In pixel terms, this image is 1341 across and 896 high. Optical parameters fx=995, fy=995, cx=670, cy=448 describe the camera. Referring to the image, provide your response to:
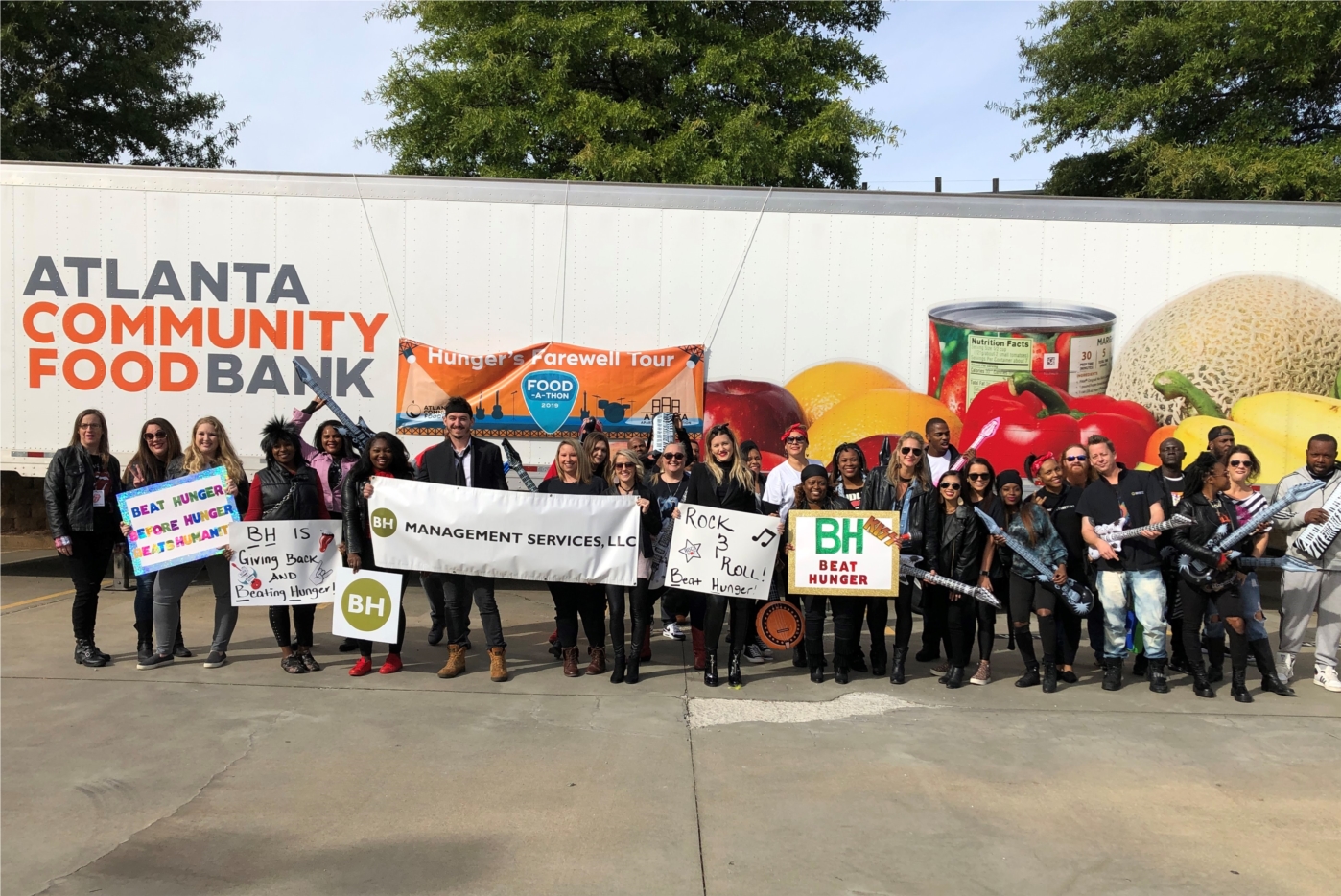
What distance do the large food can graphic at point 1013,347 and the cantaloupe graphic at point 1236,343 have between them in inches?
11.1

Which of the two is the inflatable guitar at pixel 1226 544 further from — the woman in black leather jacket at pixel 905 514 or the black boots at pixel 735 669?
the black boots at pixel 735 669

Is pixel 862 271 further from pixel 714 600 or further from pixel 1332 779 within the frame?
pixel 1332 779

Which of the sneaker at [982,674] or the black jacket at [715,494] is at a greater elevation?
the black jacket at [715,494]

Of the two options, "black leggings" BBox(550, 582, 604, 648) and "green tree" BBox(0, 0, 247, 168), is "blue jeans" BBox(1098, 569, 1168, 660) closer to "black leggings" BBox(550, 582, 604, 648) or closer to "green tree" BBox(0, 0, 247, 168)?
"black leggings" BBox(550, 582, 604, 648)

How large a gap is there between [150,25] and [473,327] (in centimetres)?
1574

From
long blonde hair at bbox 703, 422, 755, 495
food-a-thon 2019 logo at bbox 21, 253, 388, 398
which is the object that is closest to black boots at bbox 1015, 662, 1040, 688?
long blonde hair at bbox 703, 422, 755, 495

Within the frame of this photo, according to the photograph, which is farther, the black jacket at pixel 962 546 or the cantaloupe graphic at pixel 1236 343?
the cantaloupe graphic at pixel 1236 343

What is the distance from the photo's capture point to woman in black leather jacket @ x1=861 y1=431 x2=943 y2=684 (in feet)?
22.4

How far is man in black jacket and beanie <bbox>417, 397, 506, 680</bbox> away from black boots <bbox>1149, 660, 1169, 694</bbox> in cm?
444

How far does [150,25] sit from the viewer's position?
20.2 meters

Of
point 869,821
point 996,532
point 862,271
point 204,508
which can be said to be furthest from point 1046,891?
point 862,271

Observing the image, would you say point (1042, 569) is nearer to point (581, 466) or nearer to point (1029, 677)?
point (1029, 677)

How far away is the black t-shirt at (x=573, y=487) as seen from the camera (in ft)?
22.7

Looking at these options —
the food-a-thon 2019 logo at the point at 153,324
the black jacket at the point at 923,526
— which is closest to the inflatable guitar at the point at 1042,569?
the black jacket at the point at 923,526
